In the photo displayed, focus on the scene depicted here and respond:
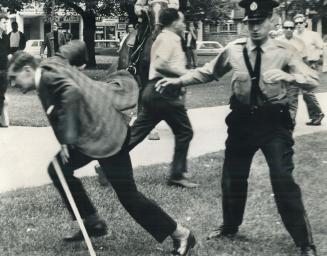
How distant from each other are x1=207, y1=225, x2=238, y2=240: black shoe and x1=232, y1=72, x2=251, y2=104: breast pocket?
1.10m

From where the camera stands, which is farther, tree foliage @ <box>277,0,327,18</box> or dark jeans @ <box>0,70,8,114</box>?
dark jeans @ <box>0,70,8,114</box>

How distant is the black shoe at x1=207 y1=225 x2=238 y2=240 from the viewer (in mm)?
5555

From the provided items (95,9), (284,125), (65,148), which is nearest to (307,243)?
(284,125)

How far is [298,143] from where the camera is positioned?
1009 cm

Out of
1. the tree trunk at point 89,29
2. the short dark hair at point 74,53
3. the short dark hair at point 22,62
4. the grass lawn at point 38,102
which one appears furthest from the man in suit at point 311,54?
the tree trunk at point 89,29

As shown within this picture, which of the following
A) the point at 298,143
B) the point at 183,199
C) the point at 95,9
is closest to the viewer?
the point at 183,199

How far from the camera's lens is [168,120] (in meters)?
7.23

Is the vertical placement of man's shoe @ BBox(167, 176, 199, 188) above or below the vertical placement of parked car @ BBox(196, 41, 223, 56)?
above

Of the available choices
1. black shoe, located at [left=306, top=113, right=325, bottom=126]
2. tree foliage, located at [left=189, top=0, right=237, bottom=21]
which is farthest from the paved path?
tree foliage, located at [left=189, top=0, right=237, bottom=21]

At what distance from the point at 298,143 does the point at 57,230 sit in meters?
5.19

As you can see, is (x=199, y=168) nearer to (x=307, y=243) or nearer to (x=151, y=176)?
(x=151, y=176)

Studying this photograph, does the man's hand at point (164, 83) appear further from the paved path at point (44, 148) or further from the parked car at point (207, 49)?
the parked car at point (207, 49)

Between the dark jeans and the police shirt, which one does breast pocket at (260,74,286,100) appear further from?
the dark jeans

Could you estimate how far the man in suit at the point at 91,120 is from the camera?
461 cm
